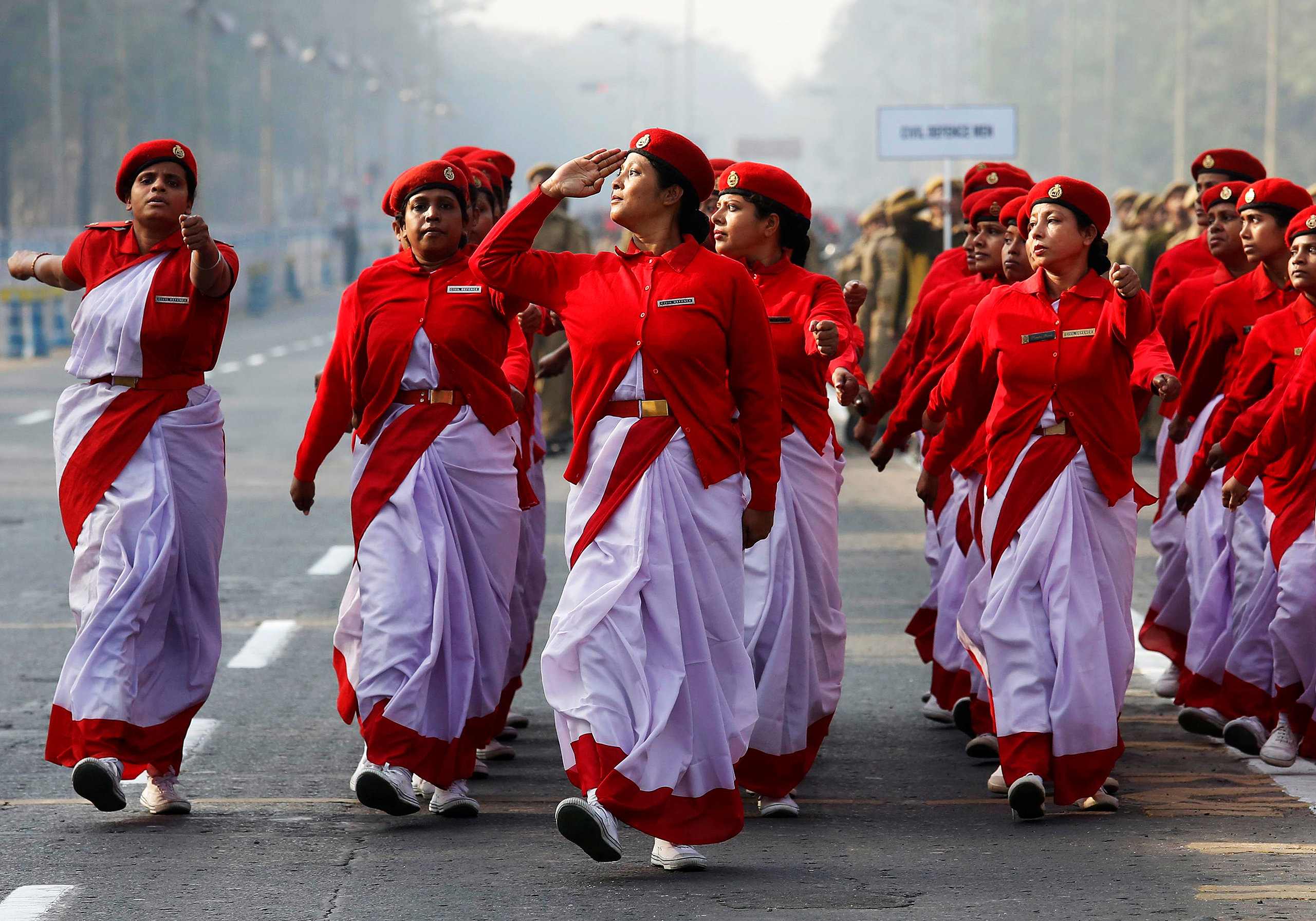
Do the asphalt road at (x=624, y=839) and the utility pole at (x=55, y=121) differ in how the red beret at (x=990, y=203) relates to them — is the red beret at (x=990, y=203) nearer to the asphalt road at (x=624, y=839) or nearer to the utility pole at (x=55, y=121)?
the asphalt road at (x=624, y=839)

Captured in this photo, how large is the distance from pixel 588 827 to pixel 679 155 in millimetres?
1851

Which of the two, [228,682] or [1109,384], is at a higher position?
[1109,384]

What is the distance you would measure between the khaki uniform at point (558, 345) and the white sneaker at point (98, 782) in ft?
23.8

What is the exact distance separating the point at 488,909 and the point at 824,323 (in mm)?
2176

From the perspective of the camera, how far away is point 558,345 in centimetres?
1659

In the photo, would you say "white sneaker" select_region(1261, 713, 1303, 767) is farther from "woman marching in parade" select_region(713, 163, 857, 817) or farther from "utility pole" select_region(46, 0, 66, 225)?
"utility pole" select_region(46, 0, 66, 225)

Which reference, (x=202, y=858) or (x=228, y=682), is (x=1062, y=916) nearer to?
(x=202, y=858)

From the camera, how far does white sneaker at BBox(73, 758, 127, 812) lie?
A: 6508mm

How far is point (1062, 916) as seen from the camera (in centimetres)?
564

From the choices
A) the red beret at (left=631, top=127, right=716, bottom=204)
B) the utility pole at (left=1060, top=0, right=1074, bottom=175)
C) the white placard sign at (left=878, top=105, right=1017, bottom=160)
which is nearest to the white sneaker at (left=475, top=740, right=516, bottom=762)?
the red beret at (left=631, top=127, right=716, bottom=204)

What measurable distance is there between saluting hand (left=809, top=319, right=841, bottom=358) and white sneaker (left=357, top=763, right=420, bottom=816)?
5.90 feet

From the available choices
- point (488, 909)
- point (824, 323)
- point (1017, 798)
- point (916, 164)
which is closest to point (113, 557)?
point (488, 909)

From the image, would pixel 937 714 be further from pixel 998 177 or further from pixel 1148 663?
pixel 998 177

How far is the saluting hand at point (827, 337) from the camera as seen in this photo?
22.6 feet
